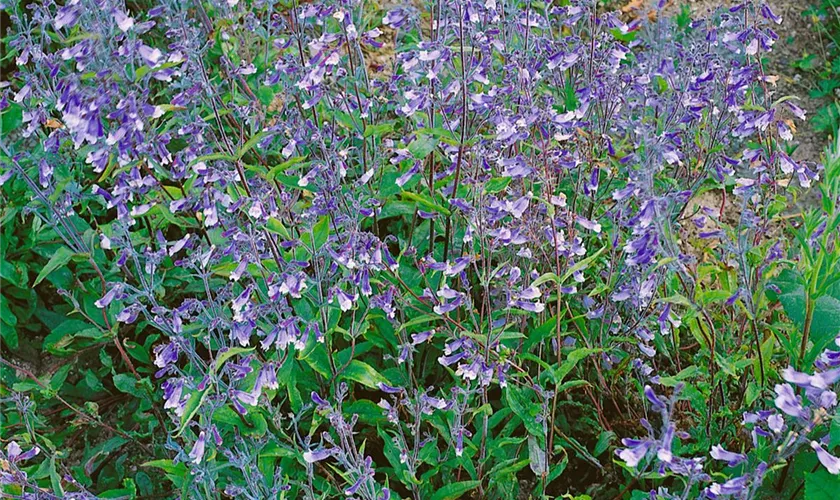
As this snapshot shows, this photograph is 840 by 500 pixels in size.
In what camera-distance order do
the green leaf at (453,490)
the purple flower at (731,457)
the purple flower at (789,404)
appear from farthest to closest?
the green leaf at (453,490), the purple flower at (731,457), the purple flower at (789,404)

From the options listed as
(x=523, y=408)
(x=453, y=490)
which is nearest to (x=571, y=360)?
(x=523, y=408)

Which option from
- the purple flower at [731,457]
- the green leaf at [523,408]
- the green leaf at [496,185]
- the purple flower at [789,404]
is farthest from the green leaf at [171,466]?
the purple flower at [789,404]

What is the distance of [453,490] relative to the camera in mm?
2613

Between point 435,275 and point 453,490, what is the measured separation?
0.83 m

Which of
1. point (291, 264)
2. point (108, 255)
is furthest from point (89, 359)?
point (291, 264)

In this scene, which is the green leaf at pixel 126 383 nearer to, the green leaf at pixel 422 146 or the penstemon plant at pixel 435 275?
the penstemon plant at pixel 435 275

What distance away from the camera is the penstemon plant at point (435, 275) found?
2.36 m

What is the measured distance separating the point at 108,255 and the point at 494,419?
2.10 meters

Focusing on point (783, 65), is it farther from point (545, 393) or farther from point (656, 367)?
point (545, 393)

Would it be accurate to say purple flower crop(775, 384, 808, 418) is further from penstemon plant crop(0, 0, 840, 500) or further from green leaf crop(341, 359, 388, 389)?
green leaf crop(341, 359, 388, 389)

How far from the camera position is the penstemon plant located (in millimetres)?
2355

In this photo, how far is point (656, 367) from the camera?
3.46m

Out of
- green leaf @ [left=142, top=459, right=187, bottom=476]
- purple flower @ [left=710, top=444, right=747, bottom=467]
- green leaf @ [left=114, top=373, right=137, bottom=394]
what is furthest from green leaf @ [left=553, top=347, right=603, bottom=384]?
green leaf @ [left=114, top=373, right=137, bottom=394]

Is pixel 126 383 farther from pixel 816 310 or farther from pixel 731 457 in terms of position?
pixel 816 310
